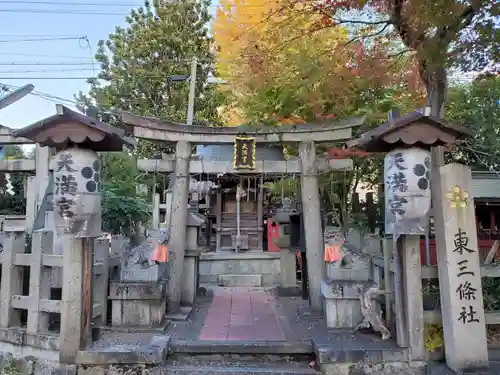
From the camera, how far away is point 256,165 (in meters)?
8.77

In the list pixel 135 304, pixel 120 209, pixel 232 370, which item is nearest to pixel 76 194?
pixel 135 304

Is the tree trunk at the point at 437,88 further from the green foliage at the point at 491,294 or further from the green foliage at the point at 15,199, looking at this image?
the green foliage at the point at 15,199

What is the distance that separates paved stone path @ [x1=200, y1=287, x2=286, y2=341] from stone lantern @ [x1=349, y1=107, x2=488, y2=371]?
2.25 m

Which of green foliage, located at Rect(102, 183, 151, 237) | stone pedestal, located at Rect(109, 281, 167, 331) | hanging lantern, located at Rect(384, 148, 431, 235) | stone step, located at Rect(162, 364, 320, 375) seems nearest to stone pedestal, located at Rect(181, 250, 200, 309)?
stone pedestal, located at Rect(109, 281, 167, 331)

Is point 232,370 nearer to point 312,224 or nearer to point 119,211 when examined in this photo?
point 312,224

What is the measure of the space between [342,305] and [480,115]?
23.5 ft

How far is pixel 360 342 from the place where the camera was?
5891 millimetres

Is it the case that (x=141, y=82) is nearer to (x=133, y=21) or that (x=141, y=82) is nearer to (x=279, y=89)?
(x=133, y=21)

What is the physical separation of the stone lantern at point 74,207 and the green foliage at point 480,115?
911cm

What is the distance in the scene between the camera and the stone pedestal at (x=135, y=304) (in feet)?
22.8

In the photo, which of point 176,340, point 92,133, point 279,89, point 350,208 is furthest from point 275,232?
point 92,133

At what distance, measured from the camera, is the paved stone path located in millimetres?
6586

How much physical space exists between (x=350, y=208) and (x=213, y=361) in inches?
381

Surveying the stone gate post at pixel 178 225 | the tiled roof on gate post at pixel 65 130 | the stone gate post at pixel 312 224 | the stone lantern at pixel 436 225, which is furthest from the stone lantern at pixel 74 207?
the stone gate post at pixel 312 224
